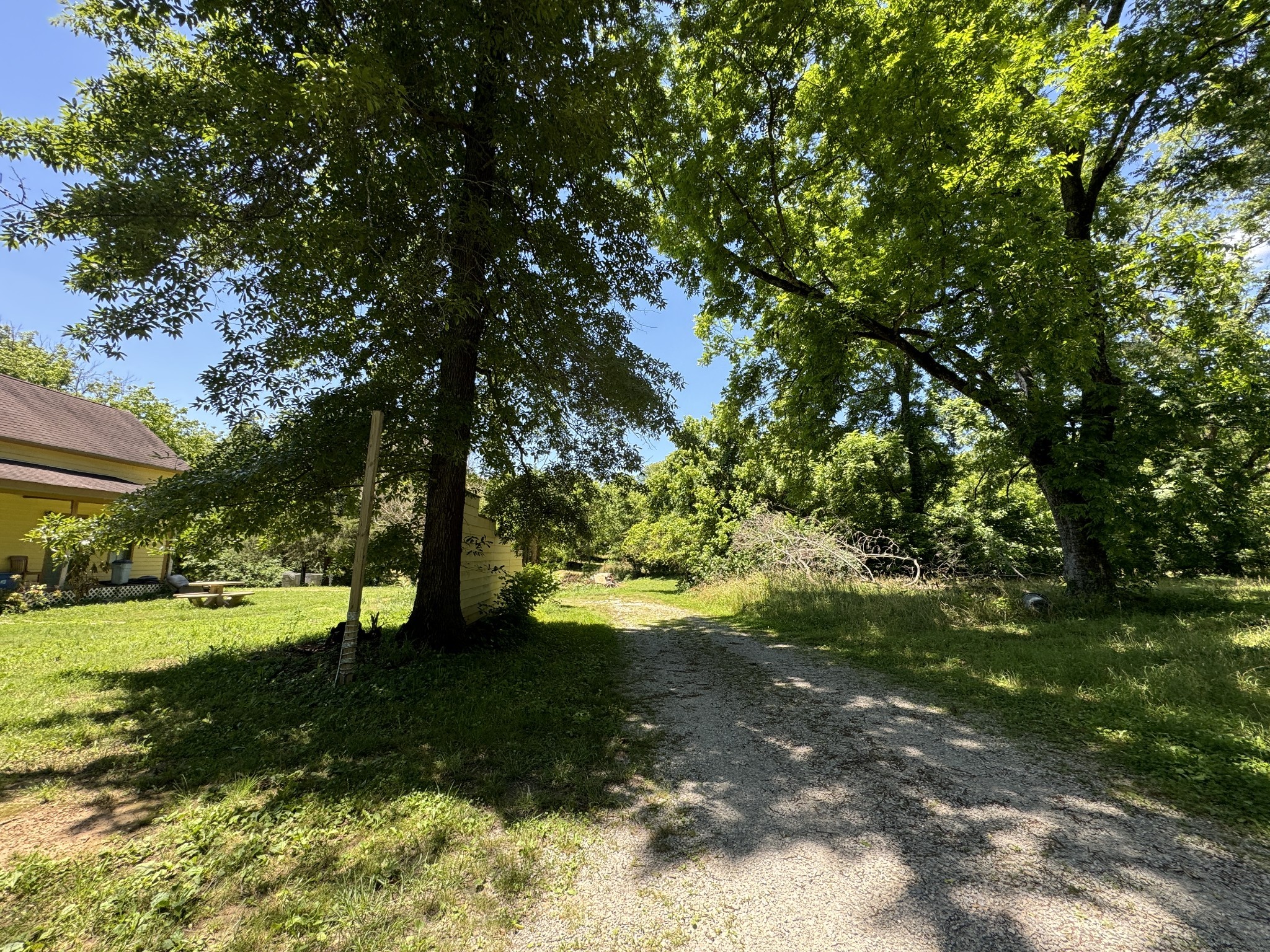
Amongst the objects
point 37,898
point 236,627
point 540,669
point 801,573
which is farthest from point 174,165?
point 801,573

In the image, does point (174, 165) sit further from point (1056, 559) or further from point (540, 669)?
point (1056, 559)

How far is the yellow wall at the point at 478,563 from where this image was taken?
26.5ft

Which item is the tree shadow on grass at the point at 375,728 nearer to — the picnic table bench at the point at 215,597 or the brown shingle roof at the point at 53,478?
the brown shingle roof at the point at 53,478

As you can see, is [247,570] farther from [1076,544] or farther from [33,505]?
[1076,544]

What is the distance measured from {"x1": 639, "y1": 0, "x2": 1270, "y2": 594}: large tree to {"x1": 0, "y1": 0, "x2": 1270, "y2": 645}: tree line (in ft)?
0.22

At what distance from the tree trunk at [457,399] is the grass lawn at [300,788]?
2.35 feet

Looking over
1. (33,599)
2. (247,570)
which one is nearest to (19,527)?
(33,599)

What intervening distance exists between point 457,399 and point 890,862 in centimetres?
600

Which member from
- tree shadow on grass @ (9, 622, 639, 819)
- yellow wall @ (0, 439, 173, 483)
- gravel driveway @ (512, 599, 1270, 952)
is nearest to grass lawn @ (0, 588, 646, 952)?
tree shadow on grass @ (9, 622, 639, 819)

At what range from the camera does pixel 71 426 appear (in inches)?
576

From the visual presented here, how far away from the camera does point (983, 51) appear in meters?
8.47

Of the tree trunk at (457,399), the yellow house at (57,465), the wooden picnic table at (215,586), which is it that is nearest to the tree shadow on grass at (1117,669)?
the tree trunk at (457,399)

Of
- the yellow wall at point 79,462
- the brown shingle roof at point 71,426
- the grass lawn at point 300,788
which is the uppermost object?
the brown shingle roof at point 71,426

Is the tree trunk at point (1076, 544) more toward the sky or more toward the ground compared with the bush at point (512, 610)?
more toward the sky
